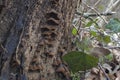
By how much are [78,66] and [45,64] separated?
6.2 inches

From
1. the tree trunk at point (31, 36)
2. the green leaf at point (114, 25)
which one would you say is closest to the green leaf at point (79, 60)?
the tree trunk at point (31, 36)

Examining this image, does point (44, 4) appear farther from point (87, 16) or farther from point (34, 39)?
point (87, 16)

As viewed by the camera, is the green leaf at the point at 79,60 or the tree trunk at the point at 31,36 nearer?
the tree trunk at the point at 31,36

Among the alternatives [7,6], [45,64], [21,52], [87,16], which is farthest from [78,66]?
[87,16]

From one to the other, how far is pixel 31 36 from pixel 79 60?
259 millimetres

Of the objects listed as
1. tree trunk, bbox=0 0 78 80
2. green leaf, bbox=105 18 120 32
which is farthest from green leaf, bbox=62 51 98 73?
green leaf, bbox=105 18 120 32

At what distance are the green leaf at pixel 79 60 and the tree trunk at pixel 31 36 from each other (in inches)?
2.8

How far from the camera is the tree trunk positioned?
1203 millimetres

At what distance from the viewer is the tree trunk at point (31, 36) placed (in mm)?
1203

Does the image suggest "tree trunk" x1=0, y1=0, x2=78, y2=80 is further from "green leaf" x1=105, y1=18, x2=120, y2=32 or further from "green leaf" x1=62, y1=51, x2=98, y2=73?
"green leaf" x1=105, y1=18, x2=120, y2=32

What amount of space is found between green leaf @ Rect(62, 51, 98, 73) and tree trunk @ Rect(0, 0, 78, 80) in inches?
2.8

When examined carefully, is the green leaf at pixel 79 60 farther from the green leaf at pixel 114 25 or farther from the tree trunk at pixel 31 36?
the green leaf at pixel 114 25

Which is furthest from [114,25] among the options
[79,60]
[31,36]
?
[31,36]

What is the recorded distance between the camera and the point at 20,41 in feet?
3.97
